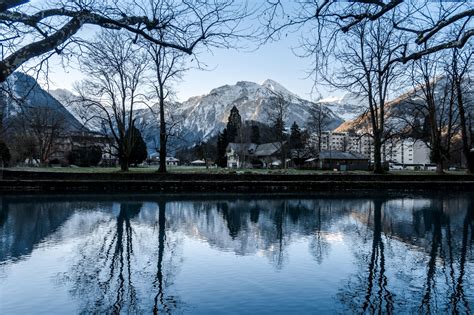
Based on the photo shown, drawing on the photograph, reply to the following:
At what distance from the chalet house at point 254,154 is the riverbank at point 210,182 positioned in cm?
3953

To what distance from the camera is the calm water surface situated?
6.37 meters

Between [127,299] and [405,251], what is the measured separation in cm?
710

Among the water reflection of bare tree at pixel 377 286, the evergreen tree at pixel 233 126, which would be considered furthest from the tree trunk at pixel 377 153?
the evergreen tree at pixel 233 126

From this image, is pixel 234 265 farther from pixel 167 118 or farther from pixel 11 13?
pixel 167 118

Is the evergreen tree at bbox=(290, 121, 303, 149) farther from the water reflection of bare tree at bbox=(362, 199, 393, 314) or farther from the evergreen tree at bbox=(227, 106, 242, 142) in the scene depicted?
the water reflection of bare tree at bbox=(362, 199, 393, 314)

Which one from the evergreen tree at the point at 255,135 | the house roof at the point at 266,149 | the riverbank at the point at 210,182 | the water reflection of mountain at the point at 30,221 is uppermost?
the evergreen tree at the point at 255,135

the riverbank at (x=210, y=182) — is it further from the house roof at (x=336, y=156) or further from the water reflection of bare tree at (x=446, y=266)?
the house roof at (x=336, y=156)

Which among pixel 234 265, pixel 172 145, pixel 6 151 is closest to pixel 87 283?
pixel 234 265

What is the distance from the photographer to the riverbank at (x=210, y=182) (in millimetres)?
26109

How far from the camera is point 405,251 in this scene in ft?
33.5

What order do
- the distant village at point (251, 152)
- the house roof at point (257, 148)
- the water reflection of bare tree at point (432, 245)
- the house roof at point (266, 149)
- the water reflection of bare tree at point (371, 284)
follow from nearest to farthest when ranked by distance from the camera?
the water reflection of bare tree at point (371, 284), the water reflection of bare tree at point (432, 245), the distant village at point (251, 152), the house roof at point (257, 148), the house roof at point (266, 149)

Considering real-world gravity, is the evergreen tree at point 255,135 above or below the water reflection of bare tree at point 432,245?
above

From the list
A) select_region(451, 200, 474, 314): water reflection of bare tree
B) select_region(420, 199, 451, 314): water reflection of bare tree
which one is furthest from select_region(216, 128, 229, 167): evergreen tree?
select_region(451, 200, 474, 314): water reflection of bare tree

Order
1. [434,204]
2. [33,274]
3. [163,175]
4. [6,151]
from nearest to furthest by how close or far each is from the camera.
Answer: [33,274], [434,204], [163,175], [6,151]
